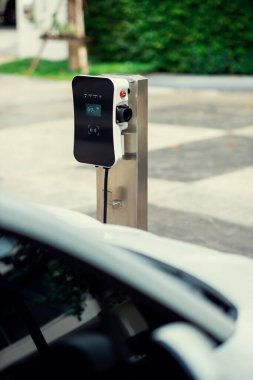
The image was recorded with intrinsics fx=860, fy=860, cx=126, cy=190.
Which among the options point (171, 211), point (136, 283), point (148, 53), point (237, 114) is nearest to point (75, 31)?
point (148, 53)

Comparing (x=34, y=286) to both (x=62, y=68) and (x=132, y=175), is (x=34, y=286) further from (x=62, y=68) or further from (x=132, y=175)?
(x=62, y=68)

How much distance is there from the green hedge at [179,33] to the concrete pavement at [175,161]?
206 cm

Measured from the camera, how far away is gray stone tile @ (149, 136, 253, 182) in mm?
9125

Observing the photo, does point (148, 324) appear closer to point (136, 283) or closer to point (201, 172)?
point (136, 283)

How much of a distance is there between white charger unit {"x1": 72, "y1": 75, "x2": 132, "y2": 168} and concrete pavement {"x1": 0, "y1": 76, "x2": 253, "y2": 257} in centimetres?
192

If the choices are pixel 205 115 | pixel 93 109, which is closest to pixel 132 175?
pixel 93 109

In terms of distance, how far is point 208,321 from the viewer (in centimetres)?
252

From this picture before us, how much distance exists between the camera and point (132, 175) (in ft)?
17.3

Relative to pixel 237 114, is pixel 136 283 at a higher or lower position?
higher

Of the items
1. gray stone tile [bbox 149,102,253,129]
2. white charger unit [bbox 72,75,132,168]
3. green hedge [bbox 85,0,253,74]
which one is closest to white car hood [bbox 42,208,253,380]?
white charger unit [bbox 72,75,132,168]

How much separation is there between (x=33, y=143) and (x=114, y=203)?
19.0 ft

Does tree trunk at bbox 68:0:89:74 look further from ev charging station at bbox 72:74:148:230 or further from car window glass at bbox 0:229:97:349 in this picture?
car window glass at bbox 0:229:97:349

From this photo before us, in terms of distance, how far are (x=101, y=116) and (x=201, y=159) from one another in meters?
4.95

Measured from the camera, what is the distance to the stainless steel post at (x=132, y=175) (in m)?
5.14
